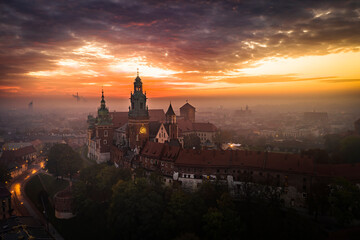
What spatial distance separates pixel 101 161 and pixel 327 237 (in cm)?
6951

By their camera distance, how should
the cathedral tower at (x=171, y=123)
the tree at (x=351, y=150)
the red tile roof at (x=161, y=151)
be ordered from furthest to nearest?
the cathedral tower at (x=171, y=123) → the tree at (x=351, y=150) → the red tile roof at (x=161, y=151)

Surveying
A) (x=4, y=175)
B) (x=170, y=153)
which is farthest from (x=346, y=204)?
(x=4, y=175)

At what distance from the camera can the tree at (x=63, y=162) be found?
273ft

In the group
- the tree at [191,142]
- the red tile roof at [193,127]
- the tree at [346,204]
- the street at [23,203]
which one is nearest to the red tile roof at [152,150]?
the street at [23,203]

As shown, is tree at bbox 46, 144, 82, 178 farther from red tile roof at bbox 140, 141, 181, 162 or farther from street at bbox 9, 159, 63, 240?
red tile roof at bbox 140, 141, 181, 162

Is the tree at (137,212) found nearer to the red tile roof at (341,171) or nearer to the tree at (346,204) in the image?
the tree at (346,204)

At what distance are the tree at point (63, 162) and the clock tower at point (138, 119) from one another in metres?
20.1

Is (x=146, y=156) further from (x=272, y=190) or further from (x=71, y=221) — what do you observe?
(x=272, y=190)

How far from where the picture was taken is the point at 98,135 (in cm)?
9038

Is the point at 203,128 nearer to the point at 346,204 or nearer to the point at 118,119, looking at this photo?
the point at 118,119

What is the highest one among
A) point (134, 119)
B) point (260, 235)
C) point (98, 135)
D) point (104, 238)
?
point (134, 119)

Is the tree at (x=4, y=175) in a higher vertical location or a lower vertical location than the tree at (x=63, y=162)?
lower

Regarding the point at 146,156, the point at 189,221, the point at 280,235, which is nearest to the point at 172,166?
the point at 146,156

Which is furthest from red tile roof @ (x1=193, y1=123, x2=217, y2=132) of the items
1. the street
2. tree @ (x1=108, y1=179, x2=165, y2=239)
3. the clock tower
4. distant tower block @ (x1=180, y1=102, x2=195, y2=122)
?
tree @ (x1=108, y1=179, x2=165, y2=239)
